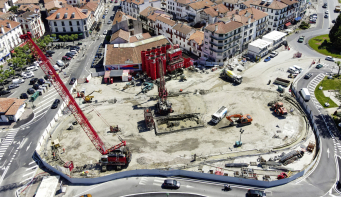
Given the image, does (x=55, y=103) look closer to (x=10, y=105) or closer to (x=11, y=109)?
(x=11, y=109)

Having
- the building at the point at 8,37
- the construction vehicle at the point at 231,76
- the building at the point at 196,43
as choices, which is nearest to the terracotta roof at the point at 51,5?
the building at the point at 8,37

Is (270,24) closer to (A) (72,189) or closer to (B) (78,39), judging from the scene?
(B) (78,39)

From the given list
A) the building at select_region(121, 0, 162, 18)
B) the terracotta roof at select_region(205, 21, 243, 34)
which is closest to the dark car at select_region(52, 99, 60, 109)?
the terracotta roof at select_region(205, 21, 243, 34)

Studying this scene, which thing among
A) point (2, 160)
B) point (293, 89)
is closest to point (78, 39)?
point (2, 160)

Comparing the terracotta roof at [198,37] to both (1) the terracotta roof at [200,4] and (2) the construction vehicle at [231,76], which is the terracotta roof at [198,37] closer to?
(2) the construction vehicle at [231,76]

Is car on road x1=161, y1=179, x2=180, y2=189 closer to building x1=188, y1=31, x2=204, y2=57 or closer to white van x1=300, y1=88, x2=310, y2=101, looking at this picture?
white van x1=300, y1=88, x2=310, y2=101

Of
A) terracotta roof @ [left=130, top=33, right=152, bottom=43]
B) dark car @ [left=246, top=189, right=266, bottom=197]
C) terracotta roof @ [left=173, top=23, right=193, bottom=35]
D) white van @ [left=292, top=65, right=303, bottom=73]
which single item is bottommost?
dark car @ [left=246, top=189, right=266, bottom=197]

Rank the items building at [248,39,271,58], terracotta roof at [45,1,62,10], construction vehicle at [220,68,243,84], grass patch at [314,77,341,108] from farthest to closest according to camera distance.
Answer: terracotta roof at [45,1,62,10], building at [248,39,271,58], construction vehicle at [220,68,243,84], grass patch at [314,77,341,108]
